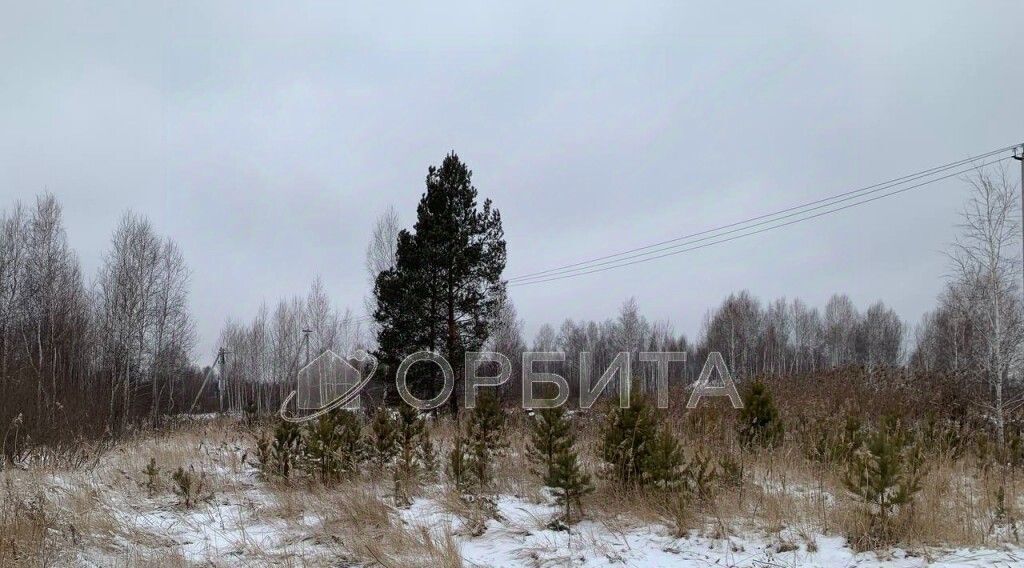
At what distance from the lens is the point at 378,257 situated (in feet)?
82.8

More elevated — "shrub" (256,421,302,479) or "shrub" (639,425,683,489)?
"shrub" (639,425,683,489)

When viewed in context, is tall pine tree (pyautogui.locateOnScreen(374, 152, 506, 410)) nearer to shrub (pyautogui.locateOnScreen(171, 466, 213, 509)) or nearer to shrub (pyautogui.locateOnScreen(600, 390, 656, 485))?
shrub (pyautogui.locateOnScreen(171, 466, 213, 509))

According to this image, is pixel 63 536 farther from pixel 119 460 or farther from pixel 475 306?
pixel 475 306

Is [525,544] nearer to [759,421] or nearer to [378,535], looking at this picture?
[378,535]

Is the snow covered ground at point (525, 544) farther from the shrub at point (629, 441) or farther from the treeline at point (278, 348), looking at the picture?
the treeline at point (278, 348)

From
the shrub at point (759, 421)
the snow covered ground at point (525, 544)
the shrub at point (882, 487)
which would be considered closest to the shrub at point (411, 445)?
the snow covered ground at point (525, 544)

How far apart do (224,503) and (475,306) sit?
1181 centimetres

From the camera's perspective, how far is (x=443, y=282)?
17.9m

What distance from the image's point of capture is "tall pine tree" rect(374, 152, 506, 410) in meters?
17.7

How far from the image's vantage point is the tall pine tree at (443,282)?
1766 centimetres

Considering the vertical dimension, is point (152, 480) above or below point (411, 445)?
below

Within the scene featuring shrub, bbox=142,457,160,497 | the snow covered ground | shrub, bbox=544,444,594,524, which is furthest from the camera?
shrub, bbox=142,457,160,497

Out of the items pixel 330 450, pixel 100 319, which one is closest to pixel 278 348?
pixel 100 319

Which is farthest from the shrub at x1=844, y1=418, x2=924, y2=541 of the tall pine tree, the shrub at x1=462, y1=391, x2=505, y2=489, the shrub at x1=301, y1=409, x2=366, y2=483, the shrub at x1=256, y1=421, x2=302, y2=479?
the tall pine tree
